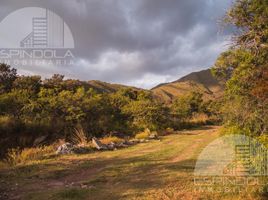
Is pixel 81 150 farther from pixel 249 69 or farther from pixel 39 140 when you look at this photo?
pixel 249 69

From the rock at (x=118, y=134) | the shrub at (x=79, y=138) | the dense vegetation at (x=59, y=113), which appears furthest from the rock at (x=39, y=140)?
the rock at (x=118, y=134)

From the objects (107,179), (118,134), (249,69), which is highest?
(249,69)

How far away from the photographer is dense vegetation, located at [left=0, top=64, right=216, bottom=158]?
11898 millimetres

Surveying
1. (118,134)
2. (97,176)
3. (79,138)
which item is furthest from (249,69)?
(118,134)

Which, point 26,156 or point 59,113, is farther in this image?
point 59,113

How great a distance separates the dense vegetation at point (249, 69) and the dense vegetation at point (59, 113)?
8531mm

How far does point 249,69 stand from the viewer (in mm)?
6238

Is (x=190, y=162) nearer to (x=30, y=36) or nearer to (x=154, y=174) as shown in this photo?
(x=154, y=174)

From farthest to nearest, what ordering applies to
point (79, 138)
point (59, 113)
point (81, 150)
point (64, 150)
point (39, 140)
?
point (59, 113) < point (79, 138) < point (39, 140) < point (81, 150) < point (64, 150)

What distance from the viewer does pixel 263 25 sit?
233 inches

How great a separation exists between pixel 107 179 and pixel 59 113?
8.80 metres

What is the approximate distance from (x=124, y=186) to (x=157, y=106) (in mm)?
13952

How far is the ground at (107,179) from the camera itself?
4973 mm

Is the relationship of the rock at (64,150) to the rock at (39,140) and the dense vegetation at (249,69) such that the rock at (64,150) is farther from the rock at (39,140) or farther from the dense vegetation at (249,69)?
the dense vegetation at (249,69)
